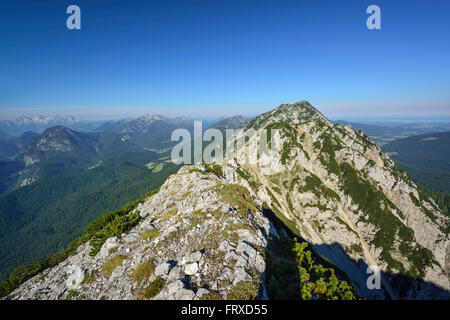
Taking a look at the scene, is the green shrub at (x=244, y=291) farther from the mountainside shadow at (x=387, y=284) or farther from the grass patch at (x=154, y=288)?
the mountainside shadow at (x=387, y=284)

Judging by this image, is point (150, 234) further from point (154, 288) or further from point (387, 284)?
point (387, 284)

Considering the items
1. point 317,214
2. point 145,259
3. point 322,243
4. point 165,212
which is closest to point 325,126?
point 317,214

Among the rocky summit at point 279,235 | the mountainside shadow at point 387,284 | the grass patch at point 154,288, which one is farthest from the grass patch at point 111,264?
the mountainside shadow at point 387,284

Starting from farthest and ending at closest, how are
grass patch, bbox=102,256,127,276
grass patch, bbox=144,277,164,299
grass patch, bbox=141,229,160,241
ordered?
grass patch, bbox=141,229,160,241 < grass patch, bbox=102,256,127,276 < grass patch, bbox=144,277,164,299

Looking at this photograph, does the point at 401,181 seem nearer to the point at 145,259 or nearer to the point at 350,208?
the point at 350,208

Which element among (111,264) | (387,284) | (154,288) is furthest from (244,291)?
(387,284)

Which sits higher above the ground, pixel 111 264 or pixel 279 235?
pixel 111 264

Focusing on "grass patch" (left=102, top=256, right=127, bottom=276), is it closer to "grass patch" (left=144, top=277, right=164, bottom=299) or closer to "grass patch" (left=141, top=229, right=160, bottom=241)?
"grass patch" (left=141, top=229, right=160, bottom=241)

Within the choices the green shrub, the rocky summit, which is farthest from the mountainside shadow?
the green shrub

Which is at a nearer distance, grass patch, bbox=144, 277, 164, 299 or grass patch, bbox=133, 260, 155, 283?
grass patch, bbox=144, 277, 164, 299

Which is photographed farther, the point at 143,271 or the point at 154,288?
the point at 143,271
